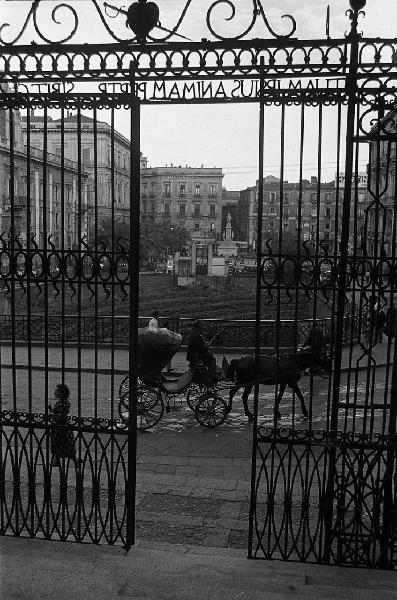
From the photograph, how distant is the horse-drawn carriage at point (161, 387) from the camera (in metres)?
9.13

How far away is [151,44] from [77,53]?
1.85ft

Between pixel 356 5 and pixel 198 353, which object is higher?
pixel 356 5

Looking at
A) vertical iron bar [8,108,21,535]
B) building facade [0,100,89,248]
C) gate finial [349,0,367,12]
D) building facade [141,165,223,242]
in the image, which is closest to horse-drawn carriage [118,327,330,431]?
building facade [0,100,89,248]

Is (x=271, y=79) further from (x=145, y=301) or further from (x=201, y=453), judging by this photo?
(x=145, y=301)

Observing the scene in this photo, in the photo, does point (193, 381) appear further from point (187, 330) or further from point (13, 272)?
point (187, 330)

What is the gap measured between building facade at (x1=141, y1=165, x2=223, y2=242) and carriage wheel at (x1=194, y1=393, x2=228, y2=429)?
172 ft

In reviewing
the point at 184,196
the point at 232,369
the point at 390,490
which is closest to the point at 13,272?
the point at 390,490

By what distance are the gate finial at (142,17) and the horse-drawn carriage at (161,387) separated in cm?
561

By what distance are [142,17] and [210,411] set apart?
6071 mm

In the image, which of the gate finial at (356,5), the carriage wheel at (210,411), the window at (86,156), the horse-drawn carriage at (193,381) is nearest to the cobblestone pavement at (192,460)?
the carriage wheel at (210,411)

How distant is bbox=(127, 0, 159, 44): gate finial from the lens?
4367mm

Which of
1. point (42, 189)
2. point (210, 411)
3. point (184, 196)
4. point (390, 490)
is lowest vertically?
point (210, 411)

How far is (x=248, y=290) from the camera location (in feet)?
99.4

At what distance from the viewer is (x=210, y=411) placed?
30.0 ft
